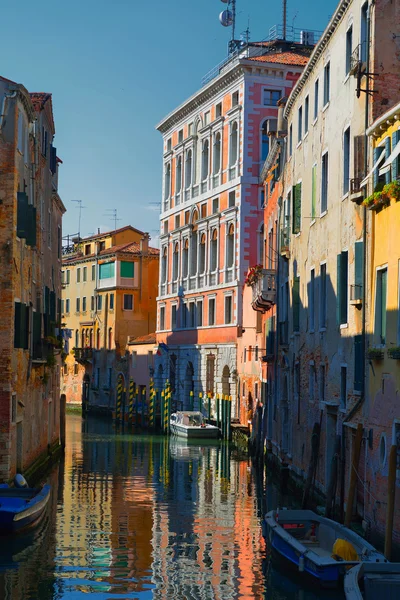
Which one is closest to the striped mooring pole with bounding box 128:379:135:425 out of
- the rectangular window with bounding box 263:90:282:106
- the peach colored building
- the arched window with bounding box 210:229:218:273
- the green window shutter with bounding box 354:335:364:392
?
the peach colored building

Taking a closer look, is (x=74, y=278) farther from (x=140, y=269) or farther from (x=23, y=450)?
(x=23, y=450)

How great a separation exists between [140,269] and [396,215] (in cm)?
4480

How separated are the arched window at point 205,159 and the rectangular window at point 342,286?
95.7 feet

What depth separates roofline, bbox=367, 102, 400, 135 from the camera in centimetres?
1459

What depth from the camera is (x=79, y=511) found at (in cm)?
2072

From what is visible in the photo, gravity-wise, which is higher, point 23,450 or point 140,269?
point 140,269

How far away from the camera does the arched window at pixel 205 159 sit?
47744 millimetres

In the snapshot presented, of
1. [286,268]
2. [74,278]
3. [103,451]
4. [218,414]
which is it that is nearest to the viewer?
[286,268]

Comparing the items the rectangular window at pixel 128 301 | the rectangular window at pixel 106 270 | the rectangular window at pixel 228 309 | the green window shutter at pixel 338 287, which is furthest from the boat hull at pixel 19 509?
the rectangular window at pixel 106 270

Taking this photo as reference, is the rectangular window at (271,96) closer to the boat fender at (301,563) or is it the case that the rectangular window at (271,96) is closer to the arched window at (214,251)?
the arched window at (214,251)

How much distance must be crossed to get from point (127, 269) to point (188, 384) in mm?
12796

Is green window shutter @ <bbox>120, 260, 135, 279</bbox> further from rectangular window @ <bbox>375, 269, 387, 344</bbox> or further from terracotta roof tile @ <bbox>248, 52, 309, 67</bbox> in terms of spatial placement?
rectangular window @ <bbox>375, 269, 387, 344</bbox>

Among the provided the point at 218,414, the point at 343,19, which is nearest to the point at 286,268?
the point at 343,19

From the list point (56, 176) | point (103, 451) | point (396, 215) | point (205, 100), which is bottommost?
point (103, 451)
